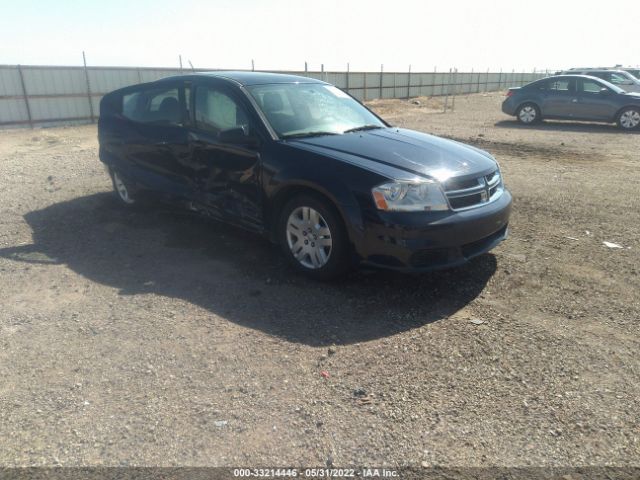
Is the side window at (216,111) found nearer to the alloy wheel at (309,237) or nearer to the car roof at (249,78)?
the car roof at (249,78)

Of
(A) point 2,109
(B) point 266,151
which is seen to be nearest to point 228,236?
(B) point 266,151

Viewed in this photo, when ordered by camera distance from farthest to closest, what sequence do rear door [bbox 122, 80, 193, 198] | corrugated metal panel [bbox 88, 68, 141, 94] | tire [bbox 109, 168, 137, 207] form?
1. corrugated metal panel [bbox 88, 68, 141, 94]
2. tire [bbox 109, 168, 137, 207]
3. rear door [bbox 122, 80, 193, 198]

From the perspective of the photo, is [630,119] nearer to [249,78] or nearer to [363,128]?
[363,128]

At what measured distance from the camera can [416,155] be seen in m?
4.14

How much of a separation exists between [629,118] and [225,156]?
13893mm

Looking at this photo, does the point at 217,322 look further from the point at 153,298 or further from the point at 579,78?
the point at 579,78

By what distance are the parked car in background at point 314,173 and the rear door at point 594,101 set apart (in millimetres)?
12225

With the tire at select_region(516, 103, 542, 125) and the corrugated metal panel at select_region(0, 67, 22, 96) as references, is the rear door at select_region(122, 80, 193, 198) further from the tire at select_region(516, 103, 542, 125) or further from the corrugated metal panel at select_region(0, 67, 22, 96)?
the tire at select_region(516, 103, 542, 125)

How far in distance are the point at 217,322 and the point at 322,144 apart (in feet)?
5.68

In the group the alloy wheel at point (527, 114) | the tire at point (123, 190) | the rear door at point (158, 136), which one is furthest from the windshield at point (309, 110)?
the alloy wheel at point (527, 114)

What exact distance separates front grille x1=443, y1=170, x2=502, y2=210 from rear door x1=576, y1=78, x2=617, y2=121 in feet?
41.8

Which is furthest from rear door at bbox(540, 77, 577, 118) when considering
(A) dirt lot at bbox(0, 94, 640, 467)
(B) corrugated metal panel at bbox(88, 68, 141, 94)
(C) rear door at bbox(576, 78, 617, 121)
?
(B) corrugated metal panel at bbox(88, 68, 141, 94)

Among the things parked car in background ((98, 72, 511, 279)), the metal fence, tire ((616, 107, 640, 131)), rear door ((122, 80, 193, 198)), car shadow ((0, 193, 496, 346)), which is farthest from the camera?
the metal fence

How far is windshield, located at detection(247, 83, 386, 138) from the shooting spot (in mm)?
4578
